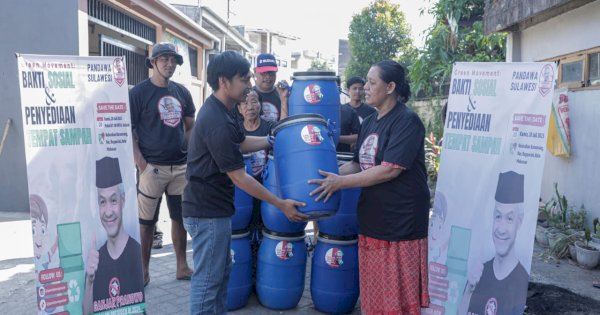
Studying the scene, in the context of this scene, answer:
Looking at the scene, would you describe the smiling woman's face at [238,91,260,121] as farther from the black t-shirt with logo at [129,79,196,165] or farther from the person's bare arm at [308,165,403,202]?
the person's bare arm at [308,165,403,202]

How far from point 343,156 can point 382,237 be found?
94 cm

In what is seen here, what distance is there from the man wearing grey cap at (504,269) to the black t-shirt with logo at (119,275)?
2232 mm

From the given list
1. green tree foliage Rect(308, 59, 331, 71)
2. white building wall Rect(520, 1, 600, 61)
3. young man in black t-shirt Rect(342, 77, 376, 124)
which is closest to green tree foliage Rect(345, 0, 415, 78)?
white building wall Rect(520, 1, 600, 61)

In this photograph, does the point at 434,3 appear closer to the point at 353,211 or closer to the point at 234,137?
the point at 353,211

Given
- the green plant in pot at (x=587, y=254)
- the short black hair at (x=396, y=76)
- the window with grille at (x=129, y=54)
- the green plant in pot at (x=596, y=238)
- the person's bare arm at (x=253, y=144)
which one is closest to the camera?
the short black hair at (x=396, y=76)

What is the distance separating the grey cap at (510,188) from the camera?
3.04 meters

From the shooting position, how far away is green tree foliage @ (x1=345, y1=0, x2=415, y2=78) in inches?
931

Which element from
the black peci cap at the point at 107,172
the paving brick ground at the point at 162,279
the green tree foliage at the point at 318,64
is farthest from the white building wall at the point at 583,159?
the green tree foliage at the point at 318,64

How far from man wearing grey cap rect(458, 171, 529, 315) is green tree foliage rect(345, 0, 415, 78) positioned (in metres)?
20.8

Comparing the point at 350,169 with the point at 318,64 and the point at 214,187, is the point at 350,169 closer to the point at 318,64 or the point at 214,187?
the point at 214,187

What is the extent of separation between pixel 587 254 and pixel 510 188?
8.92ft

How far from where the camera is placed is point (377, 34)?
23.7 meters

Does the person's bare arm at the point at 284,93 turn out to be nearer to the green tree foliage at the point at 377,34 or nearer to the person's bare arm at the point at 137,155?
the person's bare arm at the point at 137,155

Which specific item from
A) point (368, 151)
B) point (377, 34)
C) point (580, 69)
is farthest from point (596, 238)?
point (377, 34)
